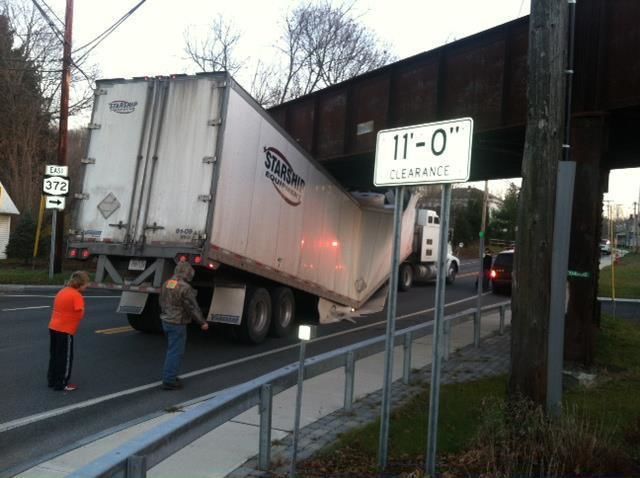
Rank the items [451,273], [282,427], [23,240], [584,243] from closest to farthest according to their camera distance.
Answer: [282,427]
[584,243]
[23,240]
[451,273]

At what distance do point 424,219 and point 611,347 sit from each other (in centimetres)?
1482

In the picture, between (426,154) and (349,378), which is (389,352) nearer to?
(426,154)

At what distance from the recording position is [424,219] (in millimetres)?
24625

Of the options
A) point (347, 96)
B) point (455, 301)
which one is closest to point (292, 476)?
point (347, 96)

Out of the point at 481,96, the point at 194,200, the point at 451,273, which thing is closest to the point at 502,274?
the point at 451,273

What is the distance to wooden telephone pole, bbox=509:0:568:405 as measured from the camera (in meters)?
5.41

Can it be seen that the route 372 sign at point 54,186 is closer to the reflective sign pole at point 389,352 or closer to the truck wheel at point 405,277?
the truck wheel at point 405,277

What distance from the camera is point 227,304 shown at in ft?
35.0

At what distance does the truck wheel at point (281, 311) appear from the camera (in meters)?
11.7

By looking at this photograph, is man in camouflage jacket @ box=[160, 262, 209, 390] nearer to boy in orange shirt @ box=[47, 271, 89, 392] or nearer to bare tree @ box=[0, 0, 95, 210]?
boy in orange shirt @ box=[47, 271, 89, 392]

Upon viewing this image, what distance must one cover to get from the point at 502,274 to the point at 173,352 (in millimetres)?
16690

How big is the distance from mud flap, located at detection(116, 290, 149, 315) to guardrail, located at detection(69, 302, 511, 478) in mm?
5165

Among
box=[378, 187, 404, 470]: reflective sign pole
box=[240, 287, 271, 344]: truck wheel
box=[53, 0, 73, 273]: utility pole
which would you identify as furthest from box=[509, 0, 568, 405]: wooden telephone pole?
box=[53, 0, 73, 273]: utility pole

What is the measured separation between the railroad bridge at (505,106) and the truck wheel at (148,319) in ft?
19.4
